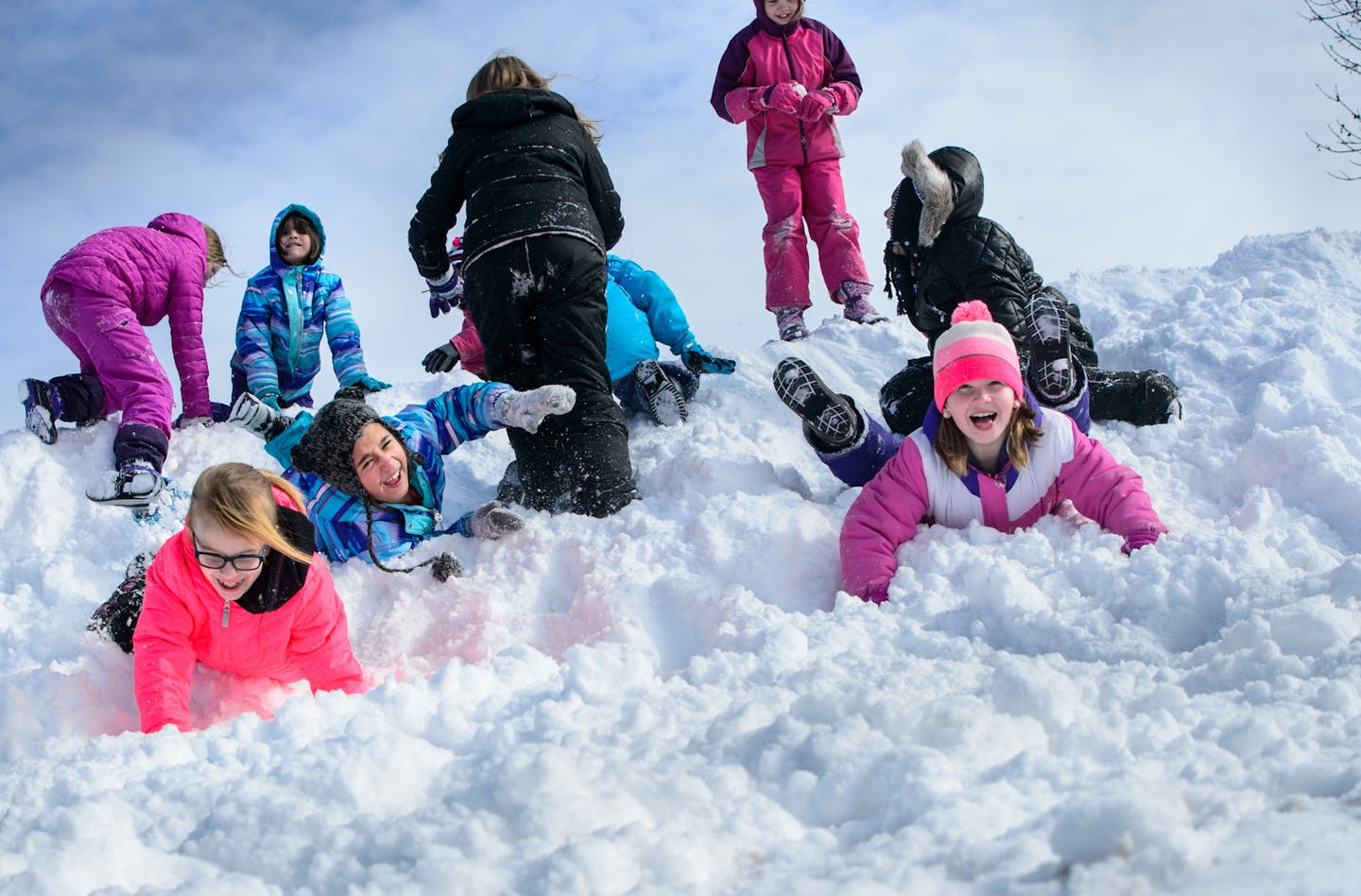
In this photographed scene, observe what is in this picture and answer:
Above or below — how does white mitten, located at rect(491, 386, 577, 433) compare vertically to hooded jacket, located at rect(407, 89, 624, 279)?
below

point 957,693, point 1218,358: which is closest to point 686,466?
point 957,693

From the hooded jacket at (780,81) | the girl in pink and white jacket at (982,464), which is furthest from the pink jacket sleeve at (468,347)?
the girl in pink and white jacket at (982,464)

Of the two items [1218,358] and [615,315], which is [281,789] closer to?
[615,315]

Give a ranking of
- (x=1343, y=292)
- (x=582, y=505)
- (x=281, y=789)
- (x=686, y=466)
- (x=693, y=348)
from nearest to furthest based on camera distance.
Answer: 1. (x=281, y=789)
2. (x=582, y=505)
3. (x=686, y=466)
4. (x=693, y=348)
5. (x=1343, y=292)

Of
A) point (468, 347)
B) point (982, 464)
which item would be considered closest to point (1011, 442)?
point (982, 464)

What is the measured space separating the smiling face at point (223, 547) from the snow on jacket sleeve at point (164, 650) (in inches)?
7.4

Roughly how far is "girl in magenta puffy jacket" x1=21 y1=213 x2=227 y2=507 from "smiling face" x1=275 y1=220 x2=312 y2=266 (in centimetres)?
44

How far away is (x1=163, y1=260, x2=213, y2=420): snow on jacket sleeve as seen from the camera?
5062 mm

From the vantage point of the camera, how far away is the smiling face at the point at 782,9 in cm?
584

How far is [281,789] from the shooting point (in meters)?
1.75

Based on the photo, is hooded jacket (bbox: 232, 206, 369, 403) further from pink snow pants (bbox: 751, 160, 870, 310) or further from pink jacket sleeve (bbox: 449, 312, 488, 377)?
pink snow pants (bbox: 751, 160, 870, 310)

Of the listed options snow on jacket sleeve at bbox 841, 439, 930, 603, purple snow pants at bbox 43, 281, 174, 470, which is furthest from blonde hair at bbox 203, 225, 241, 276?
snow on jacket sleeve at bbox 841, 439, 930, 603

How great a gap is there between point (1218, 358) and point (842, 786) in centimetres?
407

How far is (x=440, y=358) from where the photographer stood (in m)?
5.38
